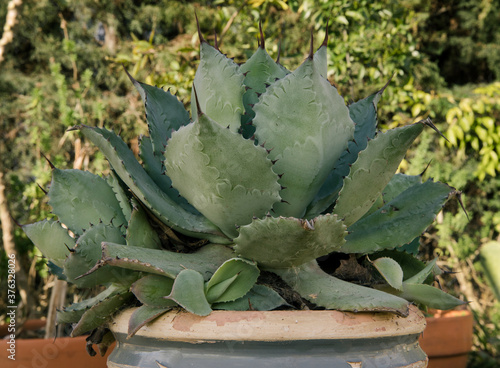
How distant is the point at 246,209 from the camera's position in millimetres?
630

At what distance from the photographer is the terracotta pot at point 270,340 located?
0.54 m

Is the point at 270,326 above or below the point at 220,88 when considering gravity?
below

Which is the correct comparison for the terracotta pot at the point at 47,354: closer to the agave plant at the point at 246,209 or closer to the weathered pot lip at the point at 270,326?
the agave plant at the point at 246,209

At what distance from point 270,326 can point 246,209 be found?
148 millimetres

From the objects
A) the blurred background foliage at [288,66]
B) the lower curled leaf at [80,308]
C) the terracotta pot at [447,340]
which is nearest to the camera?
the lower curled leaf at [80,308]

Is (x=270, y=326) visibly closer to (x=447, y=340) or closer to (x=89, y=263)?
(x=89, y=263)

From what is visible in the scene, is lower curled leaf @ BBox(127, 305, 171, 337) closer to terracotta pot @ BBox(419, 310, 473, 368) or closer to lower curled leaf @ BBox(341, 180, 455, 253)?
lower curled leaf @ BBox(341, 180, 455, 253)

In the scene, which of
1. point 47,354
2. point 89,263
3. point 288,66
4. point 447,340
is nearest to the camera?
point 89,263

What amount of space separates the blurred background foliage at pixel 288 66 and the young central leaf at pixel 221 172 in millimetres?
1126

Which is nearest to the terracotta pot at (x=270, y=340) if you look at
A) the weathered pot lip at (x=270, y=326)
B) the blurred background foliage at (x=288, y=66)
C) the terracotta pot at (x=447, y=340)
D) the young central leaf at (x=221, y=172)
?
the weathered pot lip at (x=270, y=326)

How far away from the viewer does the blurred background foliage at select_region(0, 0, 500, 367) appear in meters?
2.14

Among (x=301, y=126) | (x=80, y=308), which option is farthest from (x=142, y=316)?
(x=301, y=126)

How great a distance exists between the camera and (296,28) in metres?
3.66

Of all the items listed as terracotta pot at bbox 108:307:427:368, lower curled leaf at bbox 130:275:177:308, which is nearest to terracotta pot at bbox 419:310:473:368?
terracotta pot at bbox 108:307:427:368
